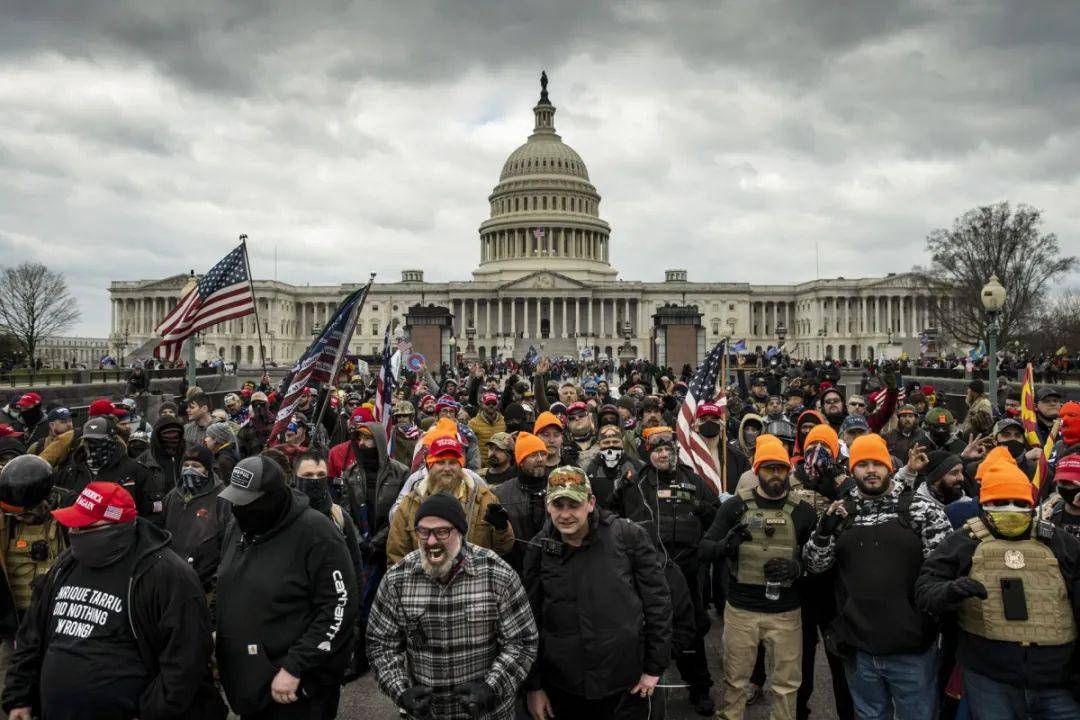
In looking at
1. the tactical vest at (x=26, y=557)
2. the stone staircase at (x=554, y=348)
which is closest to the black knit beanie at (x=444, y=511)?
the tactical vest at (x=26, y=557)

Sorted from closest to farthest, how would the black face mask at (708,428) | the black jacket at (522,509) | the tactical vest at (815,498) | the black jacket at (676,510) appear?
the black jacket at (522,509) → the tactical vest at (815,498) → the black jacket at (676,510) → the black face mask at (708,428)

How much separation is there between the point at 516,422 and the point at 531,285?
9875cm

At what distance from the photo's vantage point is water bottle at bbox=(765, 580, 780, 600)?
17.8 feet

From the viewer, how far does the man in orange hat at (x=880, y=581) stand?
4.97 meters

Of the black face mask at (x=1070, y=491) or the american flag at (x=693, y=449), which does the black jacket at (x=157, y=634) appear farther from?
the black face mask at (x=1070, y=491)

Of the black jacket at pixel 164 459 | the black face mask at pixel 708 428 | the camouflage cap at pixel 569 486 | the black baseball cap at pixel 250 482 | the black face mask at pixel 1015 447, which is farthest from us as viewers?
the black face mask at pixel 708 428

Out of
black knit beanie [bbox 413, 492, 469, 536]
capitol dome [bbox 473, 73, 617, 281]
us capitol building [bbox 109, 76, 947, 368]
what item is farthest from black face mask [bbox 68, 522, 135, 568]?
capitol dome [bbox 473, 73, 617, 281]

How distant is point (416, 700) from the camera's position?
399 centimetres

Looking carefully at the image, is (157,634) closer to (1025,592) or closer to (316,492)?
(316,492)

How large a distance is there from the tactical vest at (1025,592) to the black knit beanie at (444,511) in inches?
114

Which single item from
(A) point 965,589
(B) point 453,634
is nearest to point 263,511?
(B) point 453,634

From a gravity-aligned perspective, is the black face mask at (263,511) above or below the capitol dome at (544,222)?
below

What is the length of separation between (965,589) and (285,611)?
3.60 m

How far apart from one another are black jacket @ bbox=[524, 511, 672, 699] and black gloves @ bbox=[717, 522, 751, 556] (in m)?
1.07
